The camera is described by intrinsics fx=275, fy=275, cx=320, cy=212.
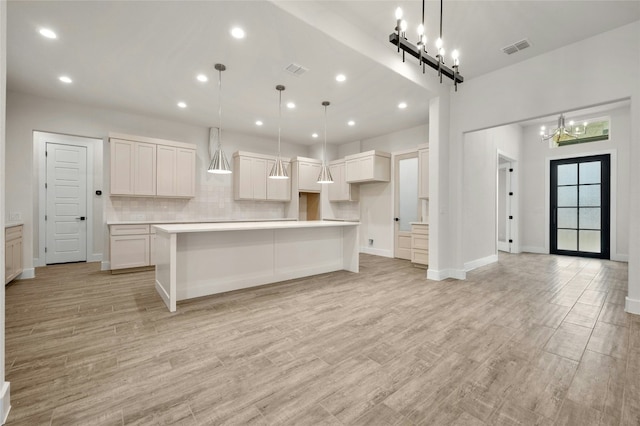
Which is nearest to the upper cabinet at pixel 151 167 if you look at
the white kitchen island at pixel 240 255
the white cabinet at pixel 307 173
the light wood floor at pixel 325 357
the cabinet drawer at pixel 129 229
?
the cabinet drawer at pixel 129 229

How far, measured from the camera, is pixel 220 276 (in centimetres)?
373

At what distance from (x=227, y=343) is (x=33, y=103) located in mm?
5587

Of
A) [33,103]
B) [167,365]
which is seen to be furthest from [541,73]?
[33,103]

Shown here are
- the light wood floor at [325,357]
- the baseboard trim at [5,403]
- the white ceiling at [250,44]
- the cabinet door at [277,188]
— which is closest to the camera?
the baseboard trim at [5,403]

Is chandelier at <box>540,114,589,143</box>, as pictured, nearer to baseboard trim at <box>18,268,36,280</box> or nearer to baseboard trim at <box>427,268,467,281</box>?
baseboard trim at <box>427,268,467,281</box>

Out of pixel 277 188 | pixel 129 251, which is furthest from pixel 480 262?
pixel 129 251

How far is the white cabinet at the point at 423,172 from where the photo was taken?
5758 mm

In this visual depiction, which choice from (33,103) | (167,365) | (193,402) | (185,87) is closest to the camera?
(193,402)

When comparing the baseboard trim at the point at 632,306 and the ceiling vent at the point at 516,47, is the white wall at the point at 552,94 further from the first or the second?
the ceiling vent at the point at 516,47

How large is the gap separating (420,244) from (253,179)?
4.15 metres

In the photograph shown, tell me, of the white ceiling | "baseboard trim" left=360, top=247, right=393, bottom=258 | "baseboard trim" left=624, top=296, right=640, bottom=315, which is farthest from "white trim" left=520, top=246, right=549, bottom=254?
the white ceiling

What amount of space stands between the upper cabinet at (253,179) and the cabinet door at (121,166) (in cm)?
214

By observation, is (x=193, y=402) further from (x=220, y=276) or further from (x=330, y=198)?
(x=330, y=198)

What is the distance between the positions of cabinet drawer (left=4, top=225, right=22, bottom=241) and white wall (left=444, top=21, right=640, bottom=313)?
634cm
